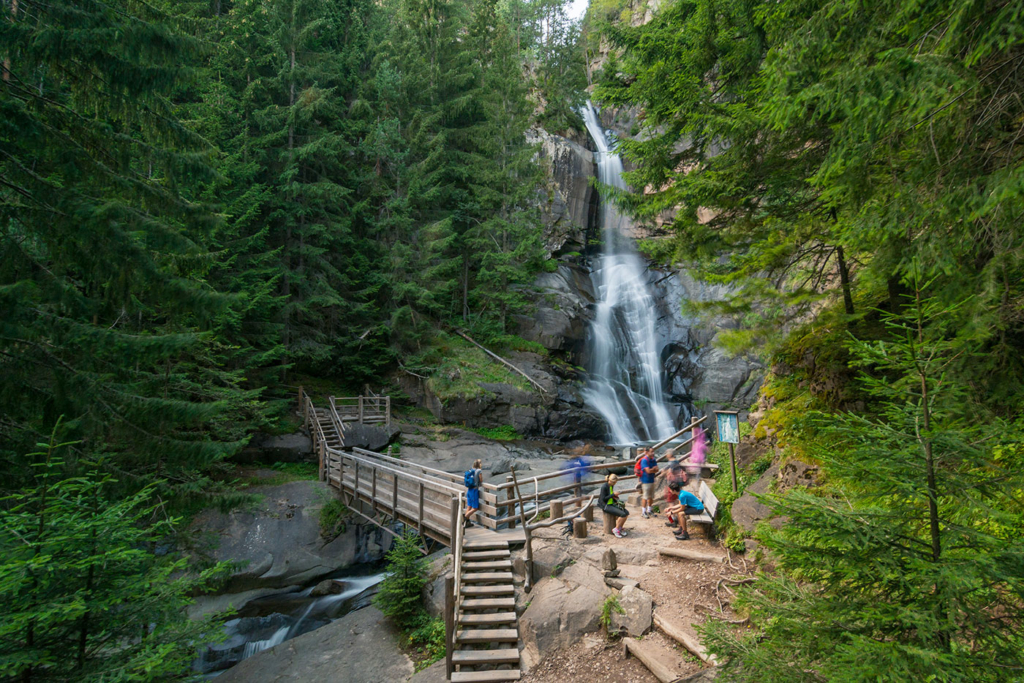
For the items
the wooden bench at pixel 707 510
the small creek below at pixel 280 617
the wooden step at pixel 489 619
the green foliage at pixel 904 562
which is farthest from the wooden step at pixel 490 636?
the small creek below at pixel 280 617

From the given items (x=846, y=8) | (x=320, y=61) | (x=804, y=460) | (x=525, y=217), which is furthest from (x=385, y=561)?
(x=320, y=61)

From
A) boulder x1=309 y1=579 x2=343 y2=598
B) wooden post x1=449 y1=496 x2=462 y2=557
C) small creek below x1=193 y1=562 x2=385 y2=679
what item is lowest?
small creek below x1=193 y1=562 x2=385 y2=679

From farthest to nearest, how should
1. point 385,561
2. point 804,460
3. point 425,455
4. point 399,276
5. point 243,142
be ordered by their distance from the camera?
point 399,276 < point 243,142 < point 425,455 < point 385,561 < point 804,460

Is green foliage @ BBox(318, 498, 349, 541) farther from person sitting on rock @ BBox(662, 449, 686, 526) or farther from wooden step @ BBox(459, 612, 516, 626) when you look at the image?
person sitting on rock @ BBox(662, 449, 686, 526)

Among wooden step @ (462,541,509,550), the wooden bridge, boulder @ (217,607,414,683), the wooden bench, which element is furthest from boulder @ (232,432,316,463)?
the wooden bench

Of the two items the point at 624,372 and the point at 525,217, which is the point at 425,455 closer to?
the point at 624,372

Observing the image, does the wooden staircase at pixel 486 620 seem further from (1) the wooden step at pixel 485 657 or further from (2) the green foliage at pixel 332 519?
(2) the green foliage at pixel 332 519

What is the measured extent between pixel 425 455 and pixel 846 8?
16356mm

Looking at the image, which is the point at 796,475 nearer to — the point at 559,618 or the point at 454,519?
the point at 559,618

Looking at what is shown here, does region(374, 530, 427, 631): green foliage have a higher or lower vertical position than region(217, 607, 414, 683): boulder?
higher

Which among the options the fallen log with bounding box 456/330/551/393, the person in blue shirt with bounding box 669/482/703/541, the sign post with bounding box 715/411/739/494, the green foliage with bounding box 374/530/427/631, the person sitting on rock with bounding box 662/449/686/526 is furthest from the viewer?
the fallen log with bounding box 456/330/551/393

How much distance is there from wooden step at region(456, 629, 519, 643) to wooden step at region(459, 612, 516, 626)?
117 millimetres

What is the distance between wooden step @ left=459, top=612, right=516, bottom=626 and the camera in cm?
759

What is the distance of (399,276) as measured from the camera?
2398cm
